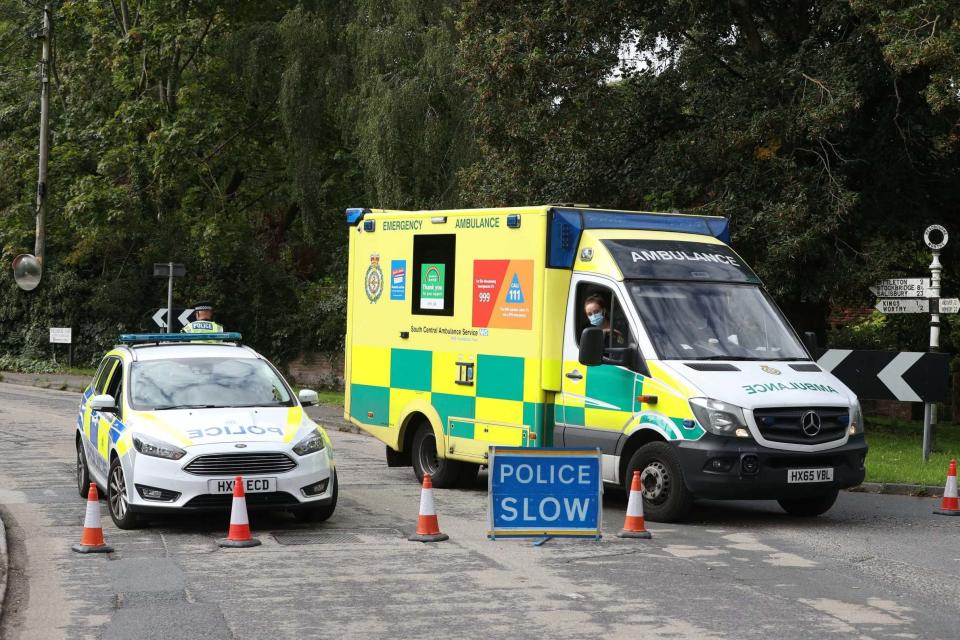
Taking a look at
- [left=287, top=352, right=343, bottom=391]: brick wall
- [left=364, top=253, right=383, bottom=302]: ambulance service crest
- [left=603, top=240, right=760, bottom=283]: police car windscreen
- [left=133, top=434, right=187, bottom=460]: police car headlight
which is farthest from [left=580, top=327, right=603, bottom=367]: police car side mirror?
[left=287, top=352, right=343, bottom=391]: brick wall

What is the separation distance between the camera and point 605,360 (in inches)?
511

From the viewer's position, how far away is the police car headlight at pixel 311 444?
1165 cm

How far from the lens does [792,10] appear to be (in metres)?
23.7

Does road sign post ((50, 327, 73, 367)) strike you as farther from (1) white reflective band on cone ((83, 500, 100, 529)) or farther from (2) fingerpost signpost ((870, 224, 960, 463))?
(1) white reflective band on cone ((83, 500, 100, 529))

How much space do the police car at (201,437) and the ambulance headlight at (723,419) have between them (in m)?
3.35

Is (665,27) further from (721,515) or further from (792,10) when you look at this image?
(721,515)

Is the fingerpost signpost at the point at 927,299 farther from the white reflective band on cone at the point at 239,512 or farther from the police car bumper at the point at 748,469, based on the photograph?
the white reflective band on cone at the point at 239,512

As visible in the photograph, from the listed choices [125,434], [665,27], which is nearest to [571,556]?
[125,434]

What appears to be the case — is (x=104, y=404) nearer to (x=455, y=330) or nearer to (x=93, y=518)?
(x=93, y=518)

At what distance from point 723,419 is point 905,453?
342 inches

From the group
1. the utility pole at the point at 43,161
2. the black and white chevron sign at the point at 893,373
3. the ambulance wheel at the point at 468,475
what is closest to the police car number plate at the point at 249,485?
the ambulance wheel at the point at 468,475

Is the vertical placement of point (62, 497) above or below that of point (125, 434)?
below

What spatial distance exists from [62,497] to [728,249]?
740 centimetres

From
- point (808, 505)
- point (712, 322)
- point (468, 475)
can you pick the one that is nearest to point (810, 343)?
point (712, 322)
